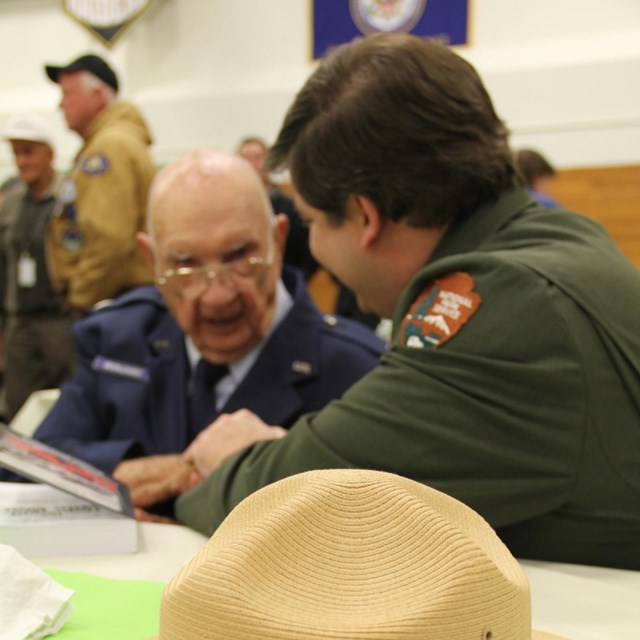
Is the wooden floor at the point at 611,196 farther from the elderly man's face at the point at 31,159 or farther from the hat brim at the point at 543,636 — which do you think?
the hat brim at the point at 543,636

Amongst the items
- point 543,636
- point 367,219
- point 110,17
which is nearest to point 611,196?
point 110,17

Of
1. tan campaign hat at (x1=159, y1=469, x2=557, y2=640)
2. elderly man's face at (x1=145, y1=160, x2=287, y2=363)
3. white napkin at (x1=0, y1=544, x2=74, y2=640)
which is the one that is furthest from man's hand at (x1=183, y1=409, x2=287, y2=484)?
tan campaign hat at (x1=159, y1=469, x2=557, y2=640)

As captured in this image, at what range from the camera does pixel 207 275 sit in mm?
1693

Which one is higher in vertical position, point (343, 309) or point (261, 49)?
point (261, 49)

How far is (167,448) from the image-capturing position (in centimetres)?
173

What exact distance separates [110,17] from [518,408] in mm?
6291

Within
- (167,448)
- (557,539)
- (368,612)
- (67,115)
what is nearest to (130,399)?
(167,448)

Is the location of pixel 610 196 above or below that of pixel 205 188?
below

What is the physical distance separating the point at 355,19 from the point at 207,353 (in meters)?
4.95

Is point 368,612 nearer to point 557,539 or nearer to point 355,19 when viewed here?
point 557,539

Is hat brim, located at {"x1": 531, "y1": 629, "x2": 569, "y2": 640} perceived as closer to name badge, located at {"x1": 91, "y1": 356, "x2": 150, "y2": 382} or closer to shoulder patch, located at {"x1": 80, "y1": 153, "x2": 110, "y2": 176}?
name badge, located at {"x1": 91, "y1": 356, "x2": 150, "y2": 382}

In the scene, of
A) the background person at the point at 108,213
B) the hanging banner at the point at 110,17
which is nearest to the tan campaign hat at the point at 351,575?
the background person at the point at 108,213

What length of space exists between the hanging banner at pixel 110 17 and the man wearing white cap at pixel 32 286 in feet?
7.29

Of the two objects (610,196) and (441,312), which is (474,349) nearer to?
(441,312)
